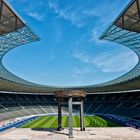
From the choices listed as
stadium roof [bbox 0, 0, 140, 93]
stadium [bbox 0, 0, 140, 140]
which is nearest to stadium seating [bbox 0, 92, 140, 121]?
stadium [bbox 0, 0, 140, 140]

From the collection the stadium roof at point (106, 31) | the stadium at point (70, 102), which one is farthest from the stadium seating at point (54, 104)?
the stadium roof at point (106, 31)

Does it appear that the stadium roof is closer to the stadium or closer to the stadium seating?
the stadium

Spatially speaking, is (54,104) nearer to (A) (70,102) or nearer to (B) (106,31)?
(A) (70,102)

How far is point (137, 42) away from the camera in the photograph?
4684cm

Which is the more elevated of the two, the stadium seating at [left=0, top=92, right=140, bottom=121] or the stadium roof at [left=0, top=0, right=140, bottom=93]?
the stadium roof at [left=0, top=0, right=140, bottom=93]

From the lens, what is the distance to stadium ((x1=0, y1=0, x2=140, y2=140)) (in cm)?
3522

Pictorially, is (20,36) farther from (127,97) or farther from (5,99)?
(127,97)

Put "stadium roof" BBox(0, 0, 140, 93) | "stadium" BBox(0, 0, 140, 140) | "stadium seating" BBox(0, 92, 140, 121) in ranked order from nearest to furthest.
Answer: "stadium roof" BBox(0, 0, 140, 93), "stadium" BBox(0, 0, 140, 140), "stadium seating" BBox(0, 92, 140, 121)


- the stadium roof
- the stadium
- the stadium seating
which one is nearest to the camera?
the stadium roof

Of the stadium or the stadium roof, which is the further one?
the stadium

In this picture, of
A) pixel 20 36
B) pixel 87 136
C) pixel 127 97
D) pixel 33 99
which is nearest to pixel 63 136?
pixel 87 136

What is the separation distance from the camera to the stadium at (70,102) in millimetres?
35219

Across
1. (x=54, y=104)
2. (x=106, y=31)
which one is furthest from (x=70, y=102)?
(x=54, y=104)

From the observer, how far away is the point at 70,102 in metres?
41.0
